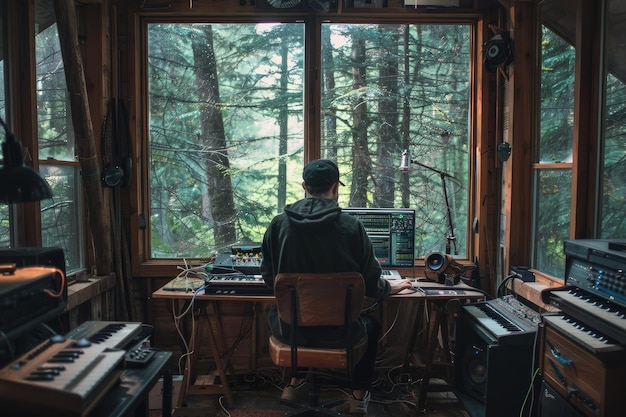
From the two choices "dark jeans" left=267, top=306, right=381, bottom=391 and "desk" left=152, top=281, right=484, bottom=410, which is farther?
"desk" left=152, top=281, right=484, bottom=410

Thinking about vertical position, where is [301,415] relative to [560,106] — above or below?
below

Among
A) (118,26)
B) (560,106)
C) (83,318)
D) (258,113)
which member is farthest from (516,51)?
(83,318)

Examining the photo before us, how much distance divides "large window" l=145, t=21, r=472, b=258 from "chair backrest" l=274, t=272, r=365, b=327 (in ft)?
4.17

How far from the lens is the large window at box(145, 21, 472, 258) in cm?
325

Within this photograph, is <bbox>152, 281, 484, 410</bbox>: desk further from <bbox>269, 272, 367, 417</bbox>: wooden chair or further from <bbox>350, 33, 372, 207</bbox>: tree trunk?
<bbox>350, 33, 372, 207</bbox>: tree trunk

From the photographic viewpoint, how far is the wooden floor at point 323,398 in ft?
9.05

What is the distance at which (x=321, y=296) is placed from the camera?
2109 mm

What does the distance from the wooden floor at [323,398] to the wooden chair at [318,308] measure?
0.44 m

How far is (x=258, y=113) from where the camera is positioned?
3.27 m

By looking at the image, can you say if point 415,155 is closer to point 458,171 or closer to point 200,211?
point 458,171

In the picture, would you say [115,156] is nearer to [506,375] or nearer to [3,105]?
[3,105]

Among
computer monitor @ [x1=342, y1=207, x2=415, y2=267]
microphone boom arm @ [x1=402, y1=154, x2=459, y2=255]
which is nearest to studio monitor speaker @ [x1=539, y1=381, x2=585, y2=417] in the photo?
computer monitor @ [x1=342, y1=207, x2=415, y2=267]

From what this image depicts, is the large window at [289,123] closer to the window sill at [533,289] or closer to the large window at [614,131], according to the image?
the window sill at [533,289]

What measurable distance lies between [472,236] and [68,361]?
2.76m
